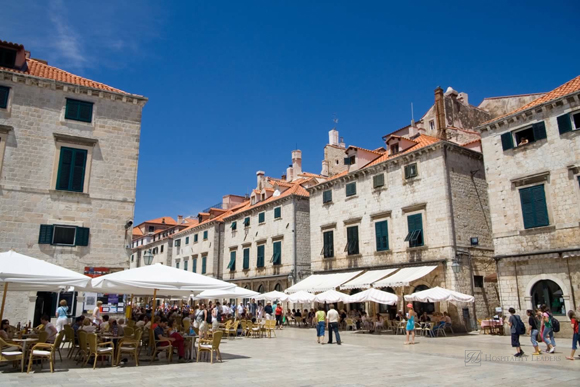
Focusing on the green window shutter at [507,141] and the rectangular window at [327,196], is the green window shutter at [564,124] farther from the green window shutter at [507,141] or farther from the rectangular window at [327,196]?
the rectangular window at [327,196]

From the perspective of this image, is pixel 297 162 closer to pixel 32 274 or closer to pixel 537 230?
pixel 537 230

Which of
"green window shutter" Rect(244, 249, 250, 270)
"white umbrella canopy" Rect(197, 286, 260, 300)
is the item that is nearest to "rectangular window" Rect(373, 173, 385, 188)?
"white umbrella canopy" Rect(197, 286, 260, 300)

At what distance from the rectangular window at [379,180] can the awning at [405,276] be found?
5358 mm

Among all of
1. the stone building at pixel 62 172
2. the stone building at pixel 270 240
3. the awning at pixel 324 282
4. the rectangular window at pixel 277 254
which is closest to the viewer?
the stone building at pixel 62 172

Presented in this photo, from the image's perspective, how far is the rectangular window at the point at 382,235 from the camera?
25172 mm

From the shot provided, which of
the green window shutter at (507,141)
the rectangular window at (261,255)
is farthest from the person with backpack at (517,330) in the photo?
the rectangular window at (261,255)

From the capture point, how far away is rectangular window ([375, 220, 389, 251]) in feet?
82.6

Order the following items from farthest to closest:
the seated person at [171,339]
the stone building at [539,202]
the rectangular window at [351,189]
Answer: the rectangular window at [351,189] → the stone building at [539,202] → the seated person at [171,339]

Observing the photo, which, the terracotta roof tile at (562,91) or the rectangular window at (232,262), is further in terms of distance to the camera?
the rectangular window at (232,262)

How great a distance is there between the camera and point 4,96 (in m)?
19.0

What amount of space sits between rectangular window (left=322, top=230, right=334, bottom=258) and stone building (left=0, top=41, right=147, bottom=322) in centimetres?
1343

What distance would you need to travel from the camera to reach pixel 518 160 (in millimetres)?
19906

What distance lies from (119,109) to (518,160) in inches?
737

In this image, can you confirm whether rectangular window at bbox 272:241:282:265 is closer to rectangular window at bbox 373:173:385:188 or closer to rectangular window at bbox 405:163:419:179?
rectangular window at bbox 373:173:385:188
